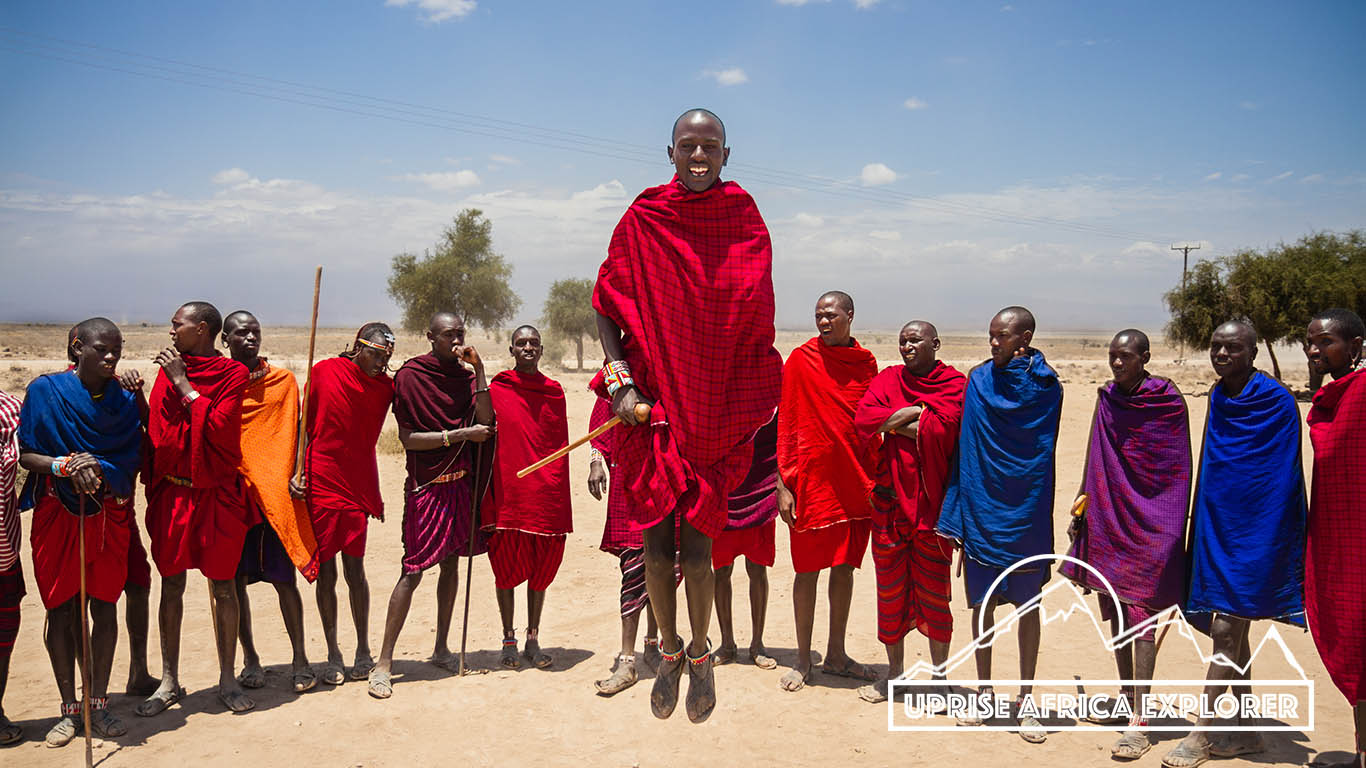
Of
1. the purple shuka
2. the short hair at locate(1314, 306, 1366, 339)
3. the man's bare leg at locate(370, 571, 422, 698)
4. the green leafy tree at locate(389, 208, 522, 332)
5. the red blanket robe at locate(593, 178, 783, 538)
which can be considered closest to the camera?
the red blanket robe at locate(593, 178, 783, 538)

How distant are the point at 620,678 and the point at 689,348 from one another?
3.61 meters

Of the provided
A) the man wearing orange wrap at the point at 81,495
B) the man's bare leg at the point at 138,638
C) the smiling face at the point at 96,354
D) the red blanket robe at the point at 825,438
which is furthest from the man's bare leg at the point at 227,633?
the red blanket robe at the point at 825,438

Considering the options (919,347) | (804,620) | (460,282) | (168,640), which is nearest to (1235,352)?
(919,347)

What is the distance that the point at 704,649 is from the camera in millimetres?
4324

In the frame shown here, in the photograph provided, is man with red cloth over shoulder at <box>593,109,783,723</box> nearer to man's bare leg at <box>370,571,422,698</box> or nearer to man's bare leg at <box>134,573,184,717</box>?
man's bare leg at <box>370,571,422,698</box>

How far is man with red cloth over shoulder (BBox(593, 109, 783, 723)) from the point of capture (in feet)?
13.2

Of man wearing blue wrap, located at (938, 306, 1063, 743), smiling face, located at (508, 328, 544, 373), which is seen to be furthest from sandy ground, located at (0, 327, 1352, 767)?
smiling face, located at (508, 328, 544, 373)

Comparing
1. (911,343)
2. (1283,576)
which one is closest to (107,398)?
(911,343)

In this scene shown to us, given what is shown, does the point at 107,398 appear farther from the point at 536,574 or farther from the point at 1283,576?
the point at 1283,576

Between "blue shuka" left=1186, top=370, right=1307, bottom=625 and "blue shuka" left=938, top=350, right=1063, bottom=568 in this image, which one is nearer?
"blue shuka" left=1186, top=370, right=1307, bottom=625

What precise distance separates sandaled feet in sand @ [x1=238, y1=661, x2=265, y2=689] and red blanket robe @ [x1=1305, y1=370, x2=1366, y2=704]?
7097 mm

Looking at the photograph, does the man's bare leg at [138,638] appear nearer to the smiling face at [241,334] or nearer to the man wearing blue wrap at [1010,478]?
the smiling face at [241,334]

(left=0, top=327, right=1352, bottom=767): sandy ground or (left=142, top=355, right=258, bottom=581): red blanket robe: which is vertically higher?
(left=142, top=355, right=258, bottom=581): red blanket robe

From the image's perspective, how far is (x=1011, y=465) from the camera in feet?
19.7
